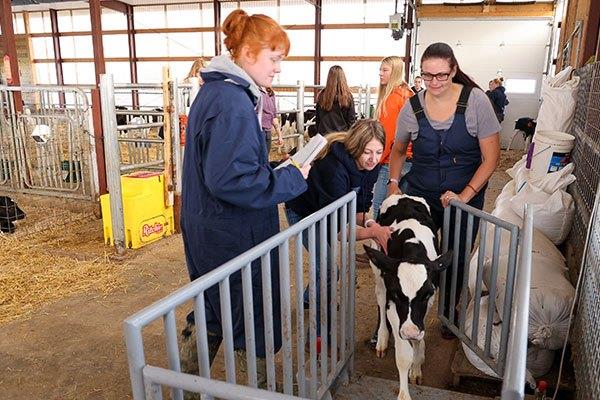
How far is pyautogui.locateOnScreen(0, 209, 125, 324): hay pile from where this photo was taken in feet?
11.9

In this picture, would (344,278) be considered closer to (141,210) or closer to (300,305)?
(300,305)

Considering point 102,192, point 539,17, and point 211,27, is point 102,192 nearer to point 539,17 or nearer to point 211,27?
point 539,17

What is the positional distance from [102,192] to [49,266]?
3.69ft

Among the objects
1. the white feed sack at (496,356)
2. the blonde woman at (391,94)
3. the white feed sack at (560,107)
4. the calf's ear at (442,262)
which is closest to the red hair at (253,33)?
the calf's ear at (442,262)

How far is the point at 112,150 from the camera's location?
14.1ft

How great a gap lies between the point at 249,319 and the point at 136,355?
1.56 ft

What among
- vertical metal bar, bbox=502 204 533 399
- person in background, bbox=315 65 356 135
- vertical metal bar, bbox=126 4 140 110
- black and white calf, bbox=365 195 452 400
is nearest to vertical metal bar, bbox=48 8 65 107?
vertical metal bar, bbox=126 4 140 110

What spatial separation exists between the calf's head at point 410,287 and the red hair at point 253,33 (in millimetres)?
1077

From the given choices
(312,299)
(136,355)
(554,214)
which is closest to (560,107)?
(554,214)

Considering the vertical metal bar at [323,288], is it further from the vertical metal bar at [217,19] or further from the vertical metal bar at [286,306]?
the vertical metal bar at [217,19]

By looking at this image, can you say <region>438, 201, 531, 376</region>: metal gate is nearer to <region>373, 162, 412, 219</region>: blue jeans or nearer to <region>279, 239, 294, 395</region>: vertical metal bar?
<region>279, 239, 294, 395</region>: vertical metal bar

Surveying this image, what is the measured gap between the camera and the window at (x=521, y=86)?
12625mm

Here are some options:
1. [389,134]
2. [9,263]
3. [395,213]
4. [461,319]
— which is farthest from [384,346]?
[9,263]

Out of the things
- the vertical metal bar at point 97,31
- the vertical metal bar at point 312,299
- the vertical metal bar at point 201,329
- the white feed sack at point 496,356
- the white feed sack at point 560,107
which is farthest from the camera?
the vertical metal bar at point 97,31
